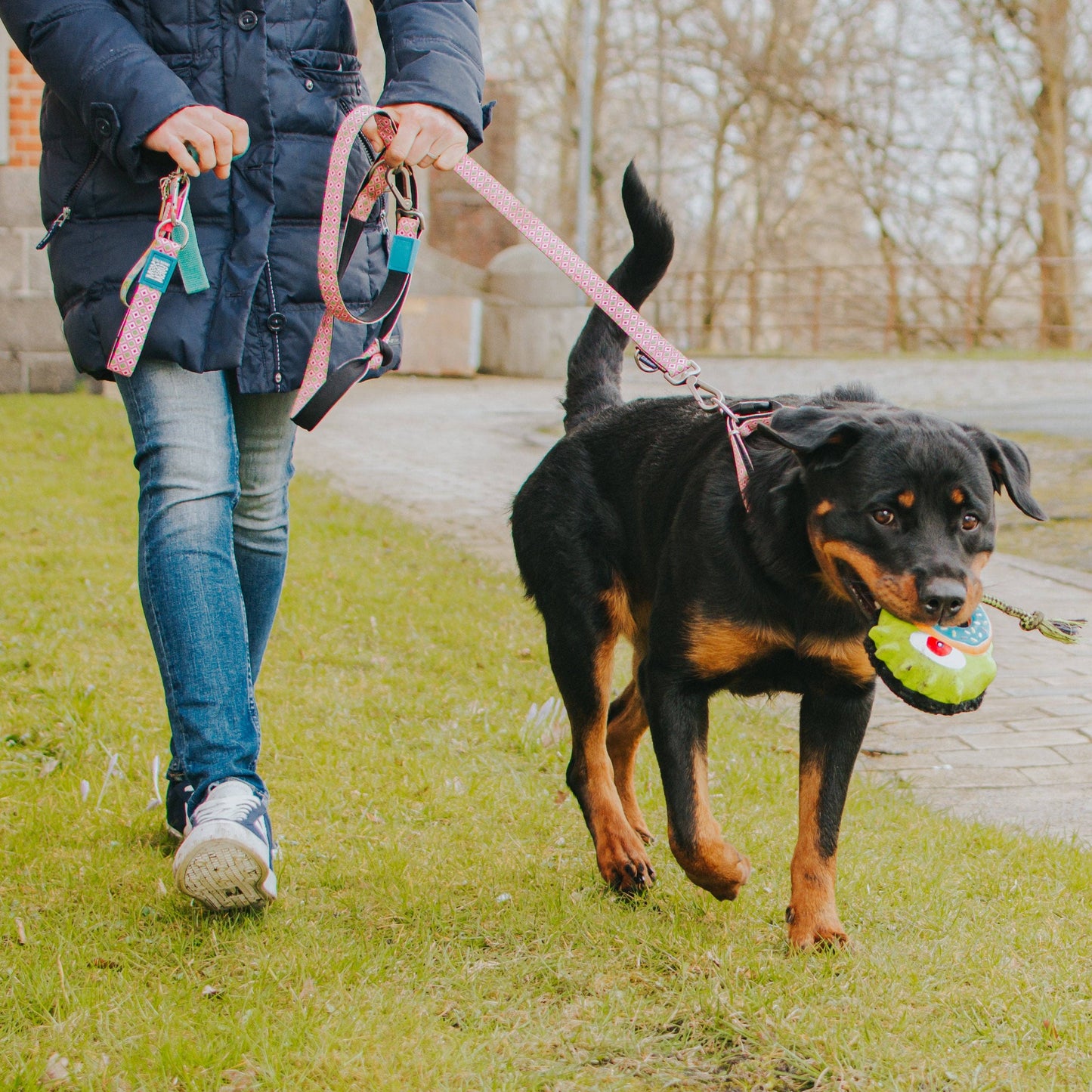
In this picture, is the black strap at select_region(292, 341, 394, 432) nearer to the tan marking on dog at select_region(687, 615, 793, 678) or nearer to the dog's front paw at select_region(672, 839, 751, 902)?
the tan marking on dog at select_region(687, 615, 793, 678)

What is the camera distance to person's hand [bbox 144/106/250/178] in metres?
2.50

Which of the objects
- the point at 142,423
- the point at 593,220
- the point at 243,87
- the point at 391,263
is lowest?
the point at 142,423

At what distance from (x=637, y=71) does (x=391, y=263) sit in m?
28.1

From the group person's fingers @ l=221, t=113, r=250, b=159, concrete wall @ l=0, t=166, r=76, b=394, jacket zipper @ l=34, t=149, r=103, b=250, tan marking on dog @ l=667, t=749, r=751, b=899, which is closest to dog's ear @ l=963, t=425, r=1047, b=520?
tan marking on dog @ l=667, t=749, r=751, b=899

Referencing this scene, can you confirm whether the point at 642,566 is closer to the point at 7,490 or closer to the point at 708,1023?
the point at 708,1023

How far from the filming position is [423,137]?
270 centimetres

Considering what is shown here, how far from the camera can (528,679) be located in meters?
4.88

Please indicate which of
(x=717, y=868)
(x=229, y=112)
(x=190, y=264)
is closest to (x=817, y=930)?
(x=717, y=868)

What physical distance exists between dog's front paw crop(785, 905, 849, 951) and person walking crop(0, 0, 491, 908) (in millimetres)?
1107

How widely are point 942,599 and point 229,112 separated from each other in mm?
1745

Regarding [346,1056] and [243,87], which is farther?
[243,87]

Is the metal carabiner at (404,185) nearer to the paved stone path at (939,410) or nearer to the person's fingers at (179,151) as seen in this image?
the person's fingers at (179,151)

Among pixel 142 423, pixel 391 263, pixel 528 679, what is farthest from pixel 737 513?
pixel 528 679

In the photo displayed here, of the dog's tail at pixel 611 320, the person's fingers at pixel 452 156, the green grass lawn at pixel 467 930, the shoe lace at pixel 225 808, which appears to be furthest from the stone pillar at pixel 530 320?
the shoe lace at pixel 225 808
